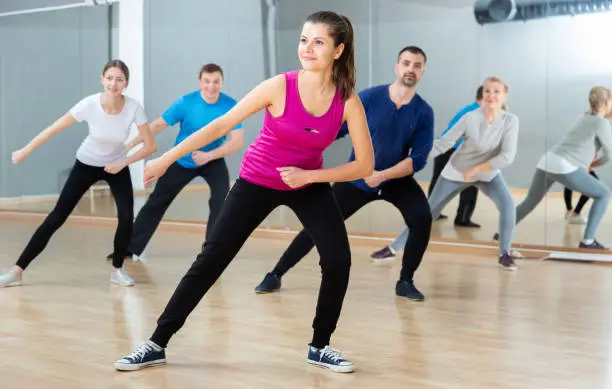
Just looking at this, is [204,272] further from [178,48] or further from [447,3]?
[178,48]

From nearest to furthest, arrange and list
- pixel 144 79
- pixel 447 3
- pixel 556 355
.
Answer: pixel 556 355 < pixel 447 3 < pixel 144 79

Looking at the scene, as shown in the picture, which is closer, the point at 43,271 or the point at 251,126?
the point at 43,271

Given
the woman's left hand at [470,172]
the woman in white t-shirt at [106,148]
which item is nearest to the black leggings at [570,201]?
the woman's left hand at [470,172]

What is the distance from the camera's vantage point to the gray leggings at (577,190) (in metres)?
6.62

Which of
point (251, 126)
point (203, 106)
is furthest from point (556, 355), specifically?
point (251, 126)

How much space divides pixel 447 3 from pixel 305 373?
435 centimetres

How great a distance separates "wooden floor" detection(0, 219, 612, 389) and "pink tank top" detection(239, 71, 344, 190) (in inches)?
30.1

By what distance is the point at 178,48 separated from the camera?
8.50 m

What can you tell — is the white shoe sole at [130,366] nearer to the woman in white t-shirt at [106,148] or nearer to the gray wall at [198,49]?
the woman in white t-shirt at [106,148]

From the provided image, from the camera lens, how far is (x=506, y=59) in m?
6.90

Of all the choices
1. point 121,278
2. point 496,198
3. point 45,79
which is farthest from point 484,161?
point 45,79

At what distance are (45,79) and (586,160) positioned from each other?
5376mm

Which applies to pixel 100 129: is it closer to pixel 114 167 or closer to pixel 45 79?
pixel 114 167

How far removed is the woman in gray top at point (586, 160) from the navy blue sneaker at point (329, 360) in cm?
358
